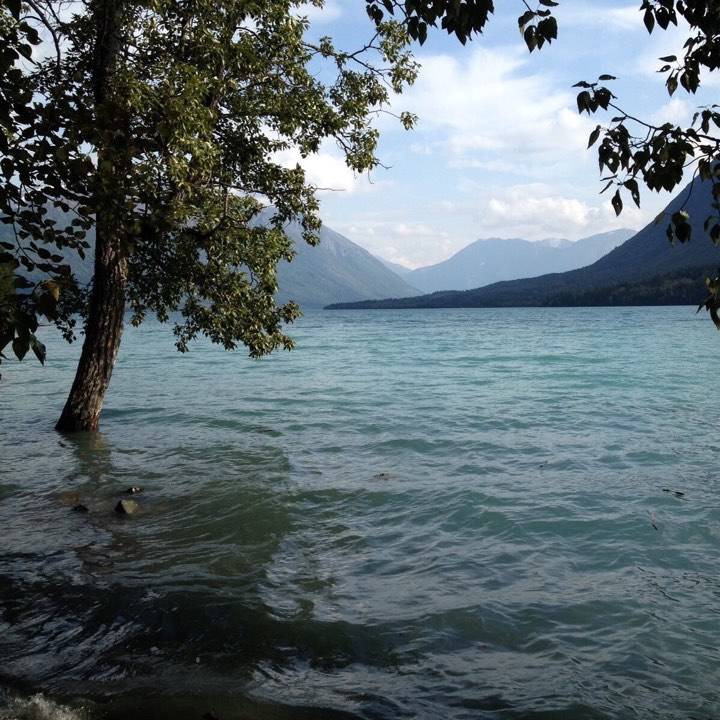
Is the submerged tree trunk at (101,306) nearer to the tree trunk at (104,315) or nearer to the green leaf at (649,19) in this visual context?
the tree trunk at (104,315)

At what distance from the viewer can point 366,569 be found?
31.7ft

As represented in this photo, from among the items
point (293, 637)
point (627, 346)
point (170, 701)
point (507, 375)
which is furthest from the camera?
point (627, 346)

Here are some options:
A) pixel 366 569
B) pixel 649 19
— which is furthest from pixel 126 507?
pixel 649 19

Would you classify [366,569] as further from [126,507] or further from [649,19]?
[649,19]

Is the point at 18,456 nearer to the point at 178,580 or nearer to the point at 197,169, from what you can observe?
the point at 197,169

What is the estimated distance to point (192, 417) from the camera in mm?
23781

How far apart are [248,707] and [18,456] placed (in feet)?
44.7

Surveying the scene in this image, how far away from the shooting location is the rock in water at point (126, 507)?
39.5 ft

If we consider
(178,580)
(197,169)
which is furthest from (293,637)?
(197,169)

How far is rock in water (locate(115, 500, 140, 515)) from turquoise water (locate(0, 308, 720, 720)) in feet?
0.65

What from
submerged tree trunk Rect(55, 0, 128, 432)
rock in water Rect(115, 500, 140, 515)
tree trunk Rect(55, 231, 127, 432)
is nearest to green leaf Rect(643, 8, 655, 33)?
rock in water Rect(115, 500, 140, 515)

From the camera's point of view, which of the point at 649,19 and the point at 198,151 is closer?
the point at 649,19

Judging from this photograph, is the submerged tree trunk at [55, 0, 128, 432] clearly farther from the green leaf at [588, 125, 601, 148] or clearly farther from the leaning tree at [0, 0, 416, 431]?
the green leaf at [588, 125, 601, 148]

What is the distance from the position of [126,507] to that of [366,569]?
4934 mm
